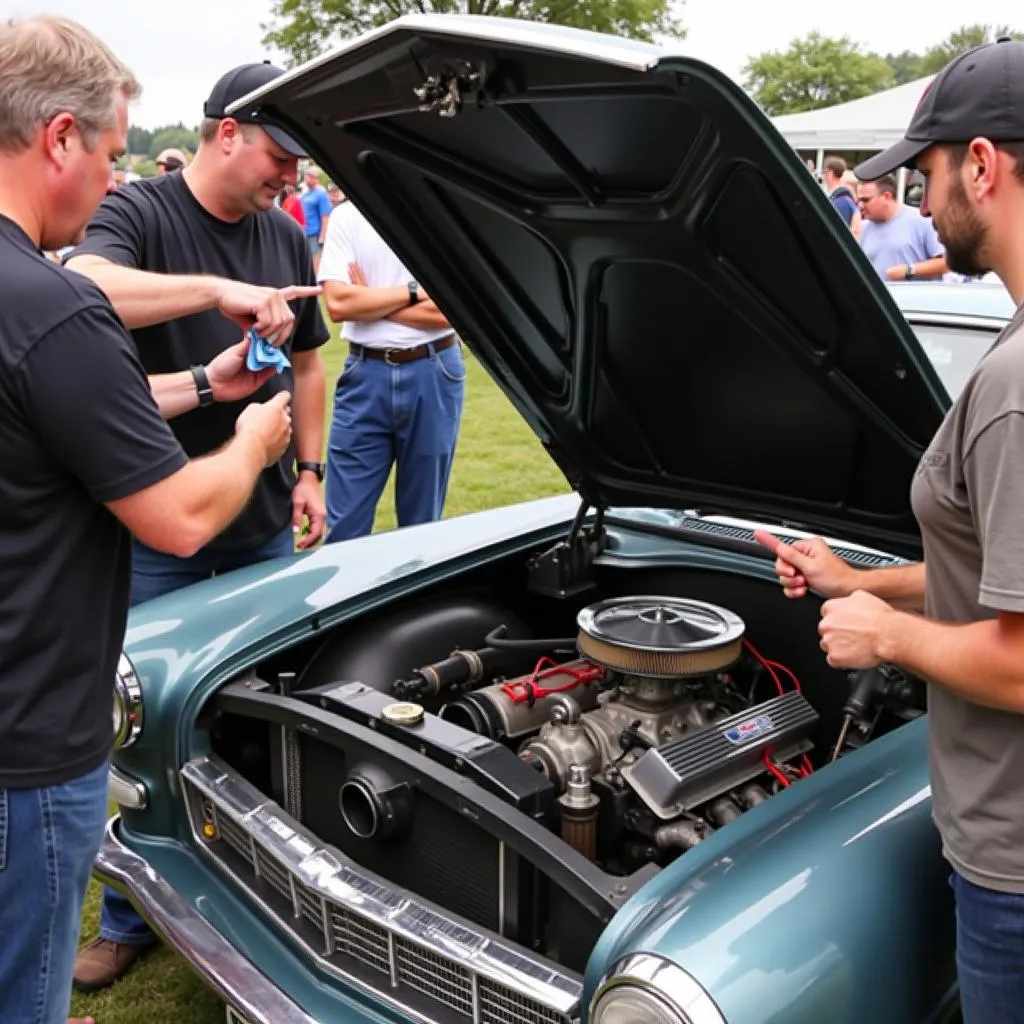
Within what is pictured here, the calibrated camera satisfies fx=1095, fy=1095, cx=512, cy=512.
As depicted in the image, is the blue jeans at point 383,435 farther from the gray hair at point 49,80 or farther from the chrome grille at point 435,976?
the gray hair at point 49,80

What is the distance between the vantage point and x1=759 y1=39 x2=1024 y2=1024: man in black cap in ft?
4.16

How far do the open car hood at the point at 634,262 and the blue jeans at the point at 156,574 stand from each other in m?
0.91

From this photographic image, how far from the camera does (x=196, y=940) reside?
2.05 meters

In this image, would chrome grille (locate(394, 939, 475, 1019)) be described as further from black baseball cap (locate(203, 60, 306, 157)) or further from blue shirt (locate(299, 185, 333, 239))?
blue shirt (locate(299, 185, 333, 239))

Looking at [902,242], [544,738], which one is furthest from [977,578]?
[902,242]

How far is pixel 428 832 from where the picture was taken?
6.55ft

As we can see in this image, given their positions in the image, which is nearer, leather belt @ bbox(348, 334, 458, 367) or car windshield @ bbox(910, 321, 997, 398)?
car windshield @ bbox(910, 321, 997, 398)

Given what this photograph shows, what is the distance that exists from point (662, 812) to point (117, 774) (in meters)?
1.23

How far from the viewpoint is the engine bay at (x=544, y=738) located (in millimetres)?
1860

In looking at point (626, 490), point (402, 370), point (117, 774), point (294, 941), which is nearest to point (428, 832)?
point (294, 941)

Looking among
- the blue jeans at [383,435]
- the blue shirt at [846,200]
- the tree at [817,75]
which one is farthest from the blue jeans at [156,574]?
the tree at [817,75]

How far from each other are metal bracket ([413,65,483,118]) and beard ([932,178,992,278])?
742 millimetres

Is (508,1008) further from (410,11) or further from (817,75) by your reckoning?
(817,75)

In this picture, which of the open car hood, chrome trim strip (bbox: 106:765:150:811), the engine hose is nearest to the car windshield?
the open car hood
